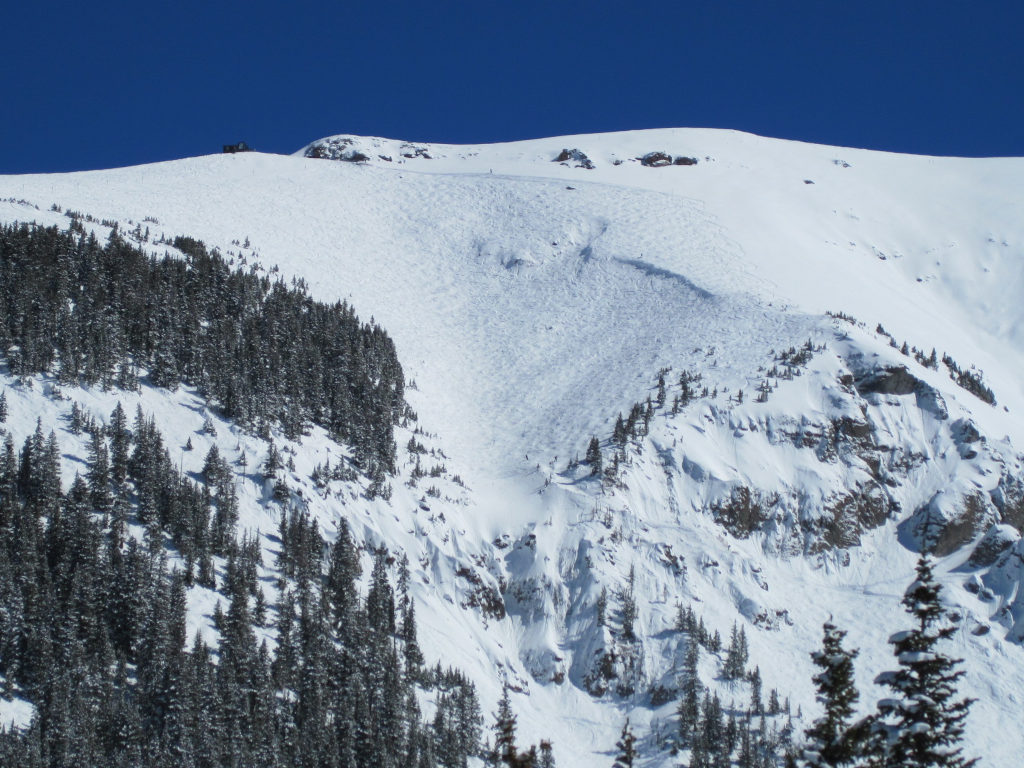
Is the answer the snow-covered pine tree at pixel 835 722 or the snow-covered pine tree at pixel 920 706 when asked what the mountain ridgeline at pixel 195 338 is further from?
the snow-covered pine tree at pixel 920 706

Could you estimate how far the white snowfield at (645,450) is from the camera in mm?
96062

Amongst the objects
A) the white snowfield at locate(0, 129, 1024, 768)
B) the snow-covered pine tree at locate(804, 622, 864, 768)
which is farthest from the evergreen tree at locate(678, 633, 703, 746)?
the snow-covered pine tree at locate(804, 622, 864, 768)

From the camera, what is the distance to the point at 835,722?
24000 mm

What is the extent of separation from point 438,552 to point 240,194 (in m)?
121

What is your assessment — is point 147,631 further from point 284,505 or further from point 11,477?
point 284,505

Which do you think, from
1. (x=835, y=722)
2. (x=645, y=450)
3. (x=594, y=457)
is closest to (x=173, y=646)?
(x=594, y=457)

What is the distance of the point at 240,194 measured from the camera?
199m

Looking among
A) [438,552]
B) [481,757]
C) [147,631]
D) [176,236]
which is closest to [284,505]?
[438,552]

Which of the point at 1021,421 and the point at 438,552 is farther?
the point at 1021,421

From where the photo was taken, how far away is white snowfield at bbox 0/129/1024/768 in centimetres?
9606

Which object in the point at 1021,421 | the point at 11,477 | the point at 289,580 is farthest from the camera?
the point at 1021,421

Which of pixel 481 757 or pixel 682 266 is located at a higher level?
pixel 682 266

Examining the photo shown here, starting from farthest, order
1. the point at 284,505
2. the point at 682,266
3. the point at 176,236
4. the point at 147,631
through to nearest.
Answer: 1. the point at 682,266
2. the point at 176,236
3. the point at 284,505
4. the point at 147,631

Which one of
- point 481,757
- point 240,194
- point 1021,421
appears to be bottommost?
point 481,757
